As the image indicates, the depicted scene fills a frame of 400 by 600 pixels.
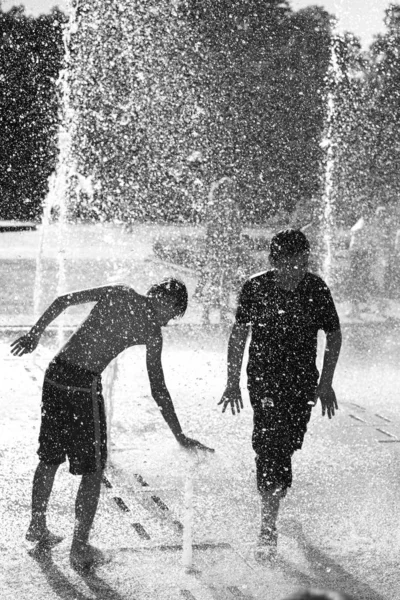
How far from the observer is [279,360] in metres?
4.10

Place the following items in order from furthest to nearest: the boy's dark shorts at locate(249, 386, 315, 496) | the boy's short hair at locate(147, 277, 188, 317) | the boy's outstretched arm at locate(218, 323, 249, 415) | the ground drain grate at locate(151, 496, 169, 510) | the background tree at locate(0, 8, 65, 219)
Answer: the background tree at locate(0, 8, 65, 219)
the ground drain grate at locate(151, 496, 169, 510)
the boy's outstretched arm at locate(218, 323, 249, 415)
the boy's dark shorts at locate(249, 386, 315, 496)
the boy's short hair at locate(147, 277, 188, 317)

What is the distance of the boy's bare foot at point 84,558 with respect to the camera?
374cm

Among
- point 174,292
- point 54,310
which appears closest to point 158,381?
point 174,292

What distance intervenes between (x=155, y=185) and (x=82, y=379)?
93.3 ft

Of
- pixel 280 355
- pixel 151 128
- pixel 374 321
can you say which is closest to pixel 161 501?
pixel 280 355

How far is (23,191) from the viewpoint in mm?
36531

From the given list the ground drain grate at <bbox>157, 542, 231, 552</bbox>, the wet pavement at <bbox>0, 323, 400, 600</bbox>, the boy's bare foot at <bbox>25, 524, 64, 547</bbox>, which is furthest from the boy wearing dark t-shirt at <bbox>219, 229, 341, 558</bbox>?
the boy's bare foot at <bbox>25, 524, 64, 547</bbox>

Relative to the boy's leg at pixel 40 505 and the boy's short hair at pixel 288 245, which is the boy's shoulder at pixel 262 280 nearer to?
the boy's short hair at pixel 288 245

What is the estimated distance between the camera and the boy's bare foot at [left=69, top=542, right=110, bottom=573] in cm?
374

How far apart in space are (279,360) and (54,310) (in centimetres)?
94

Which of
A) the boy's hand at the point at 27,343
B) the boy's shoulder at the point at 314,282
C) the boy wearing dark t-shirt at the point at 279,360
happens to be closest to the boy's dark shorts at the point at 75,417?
the boy's hand at the point at 27,343

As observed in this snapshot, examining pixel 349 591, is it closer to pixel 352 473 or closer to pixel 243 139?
pixel 352 473

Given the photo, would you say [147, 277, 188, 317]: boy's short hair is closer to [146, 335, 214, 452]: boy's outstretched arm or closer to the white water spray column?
[146, 335, 214, 452]: boy's outstretched arm

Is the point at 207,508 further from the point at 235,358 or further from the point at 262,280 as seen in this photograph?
the point at 262,280
